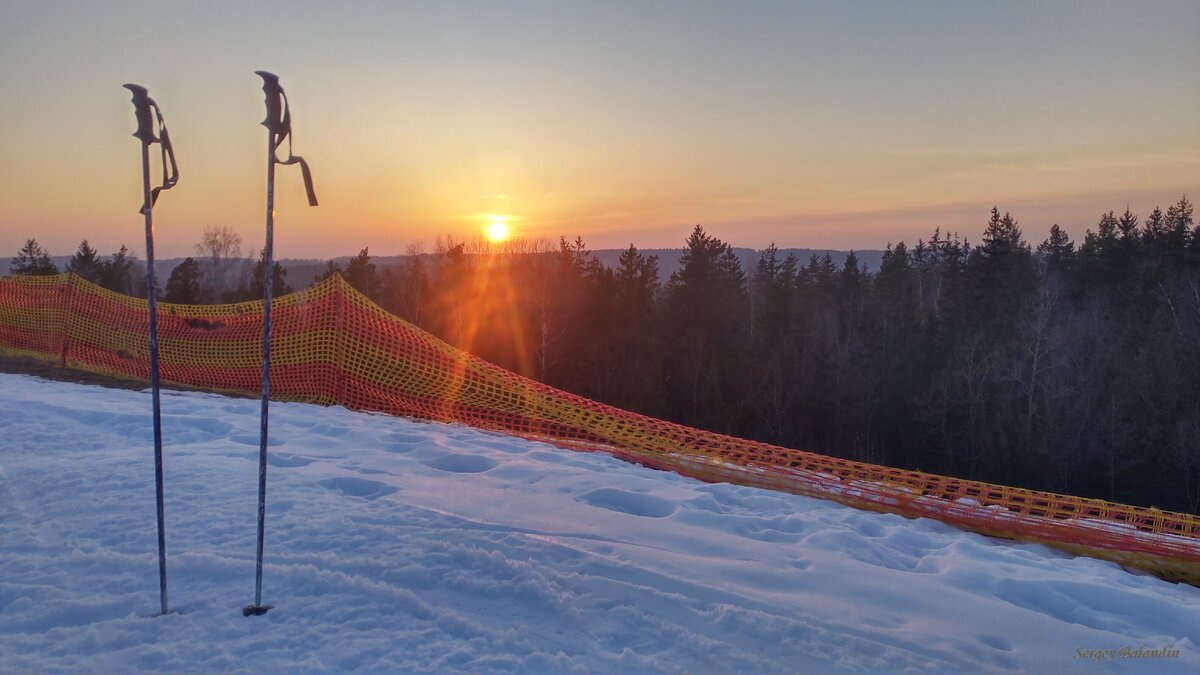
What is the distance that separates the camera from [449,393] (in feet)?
33.6

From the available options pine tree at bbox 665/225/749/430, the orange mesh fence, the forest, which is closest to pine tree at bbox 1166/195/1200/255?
the forest

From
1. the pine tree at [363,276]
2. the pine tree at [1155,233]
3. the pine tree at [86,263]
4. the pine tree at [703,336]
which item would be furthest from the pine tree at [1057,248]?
the pine tree at [86,263]

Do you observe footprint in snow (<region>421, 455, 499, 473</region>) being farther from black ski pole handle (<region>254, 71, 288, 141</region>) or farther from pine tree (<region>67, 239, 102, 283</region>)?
pine tree (<region>67, 239, 102, 283</region>)

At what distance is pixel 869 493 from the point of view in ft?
22.5

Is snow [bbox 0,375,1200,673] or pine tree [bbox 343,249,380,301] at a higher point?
pine tree [bbox 343,249,380,301]

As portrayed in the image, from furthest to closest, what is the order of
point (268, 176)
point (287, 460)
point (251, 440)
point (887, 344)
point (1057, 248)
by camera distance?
1. point (1057, 248)
2. point (887, 344)
3. point (251, 440)
4. point (287, 460)
5. point (268, 176)

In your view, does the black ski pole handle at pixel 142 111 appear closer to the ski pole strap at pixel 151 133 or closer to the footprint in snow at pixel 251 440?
the ski pole strap at pixel 151 133

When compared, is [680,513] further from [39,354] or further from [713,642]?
[39,354]

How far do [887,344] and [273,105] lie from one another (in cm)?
3989

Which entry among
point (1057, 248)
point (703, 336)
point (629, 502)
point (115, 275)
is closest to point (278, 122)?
point (629, 502)

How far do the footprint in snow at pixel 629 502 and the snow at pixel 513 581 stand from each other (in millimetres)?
18

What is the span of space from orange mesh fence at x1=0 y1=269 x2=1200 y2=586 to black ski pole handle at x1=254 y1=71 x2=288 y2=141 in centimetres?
519

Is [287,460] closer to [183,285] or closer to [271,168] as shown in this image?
[271,168]

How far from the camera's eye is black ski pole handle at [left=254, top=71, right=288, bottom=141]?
339cm
